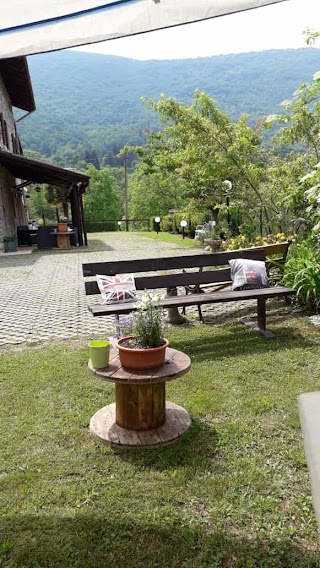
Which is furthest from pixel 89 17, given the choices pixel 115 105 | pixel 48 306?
pixel 115 105

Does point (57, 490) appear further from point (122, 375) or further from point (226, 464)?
point (226, 464)

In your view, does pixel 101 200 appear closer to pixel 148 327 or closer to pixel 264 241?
pixel 264 241

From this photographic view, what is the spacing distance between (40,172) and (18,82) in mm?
7758

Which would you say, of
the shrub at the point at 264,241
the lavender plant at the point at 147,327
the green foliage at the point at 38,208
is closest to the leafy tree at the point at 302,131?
the shrub at the point at 264,241

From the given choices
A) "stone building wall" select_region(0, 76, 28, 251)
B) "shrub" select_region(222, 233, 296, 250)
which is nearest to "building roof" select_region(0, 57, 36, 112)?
"stone building wall" select_region(0, 76, 28, 251)

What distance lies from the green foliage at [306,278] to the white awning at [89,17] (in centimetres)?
500

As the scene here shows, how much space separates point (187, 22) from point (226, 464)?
8.23 feet

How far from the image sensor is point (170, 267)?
6332mm

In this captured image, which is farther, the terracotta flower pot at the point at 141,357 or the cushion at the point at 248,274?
the cushion at the point at 248,274

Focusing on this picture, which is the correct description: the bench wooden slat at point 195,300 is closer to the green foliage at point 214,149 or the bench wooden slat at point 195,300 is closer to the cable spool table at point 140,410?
the cable spool table at point 140,410

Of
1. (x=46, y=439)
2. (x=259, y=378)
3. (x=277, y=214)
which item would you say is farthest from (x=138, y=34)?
(x=277, y=214)

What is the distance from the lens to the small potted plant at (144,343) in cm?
317

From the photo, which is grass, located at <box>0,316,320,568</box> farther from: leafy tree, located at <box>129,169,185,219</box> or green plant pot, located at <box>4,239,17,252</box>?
leafy tree, located at <box>129,169,185,219</box>

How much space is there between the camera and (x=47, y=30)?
157 cm
